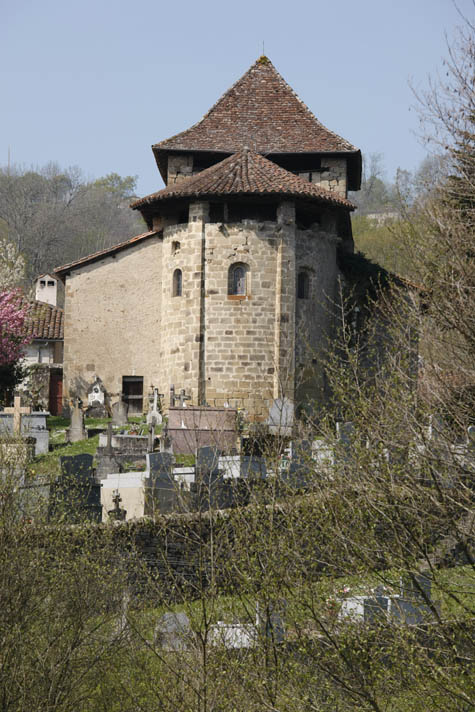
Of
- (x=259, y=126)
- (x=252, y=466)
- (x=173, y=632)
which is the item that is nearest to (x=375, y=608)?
(x=173, y=632)

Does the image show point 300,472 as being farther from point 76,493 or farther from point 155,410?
point 155,410

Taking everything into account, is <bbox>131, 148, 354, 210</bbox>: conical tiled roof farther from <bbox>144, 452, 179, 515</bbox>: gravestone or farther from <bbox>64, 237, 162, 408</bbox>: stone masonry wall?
<bbox>144, 452, 179, 515</bbox>: gravestone

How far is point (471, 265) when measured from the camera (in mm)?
13211

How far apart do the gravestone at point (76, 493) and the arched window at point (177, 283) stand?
35.7ft

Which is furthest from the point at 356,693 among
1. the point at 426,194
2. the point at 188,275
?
the point at 188,275

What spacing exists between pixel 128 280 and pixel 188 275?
3.02 meters

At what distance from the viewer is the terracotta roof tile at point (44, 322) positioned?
32.2 metres

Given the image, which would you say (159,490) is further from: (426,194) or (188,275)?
(188,275)

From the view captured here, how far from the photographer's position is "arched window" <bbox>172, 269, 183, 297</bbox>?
24.7 m

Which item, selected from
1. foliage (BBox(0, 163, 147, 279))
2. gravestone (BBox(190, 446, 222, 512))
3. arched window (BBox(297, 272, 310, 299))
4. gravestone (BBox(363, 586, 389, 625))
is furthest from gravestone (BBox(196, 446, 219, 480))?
foliage (BBox(0, 163, 147, 279))

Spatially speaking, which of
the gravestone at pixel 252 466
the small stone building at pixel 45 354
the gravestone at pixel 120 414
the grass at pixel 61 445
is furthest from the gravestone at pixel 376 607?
the small stone building at pixel 45 354

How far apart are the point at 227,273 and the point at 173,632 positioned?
15546mm

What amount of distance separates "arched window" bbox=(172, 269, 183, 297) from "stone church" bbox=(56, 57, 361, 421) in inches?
1.5

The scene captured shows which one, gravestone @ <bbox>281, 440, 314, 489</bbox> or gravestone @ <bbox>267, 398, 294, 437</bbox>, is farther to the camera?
gravestone @ <bbox>267, 398, 294, 437</bbox>
